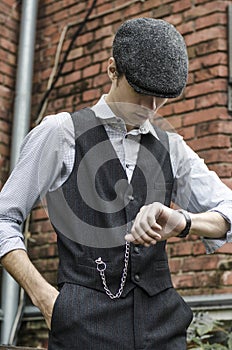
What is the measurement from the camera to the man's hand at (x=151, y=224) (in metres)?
1.46

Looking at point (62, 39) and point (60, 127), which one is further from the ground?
point (62, 39)

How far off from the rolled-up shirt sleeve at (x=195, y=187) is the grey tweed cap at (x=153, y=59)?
8.5 inches

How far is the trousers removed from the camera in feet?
5.18

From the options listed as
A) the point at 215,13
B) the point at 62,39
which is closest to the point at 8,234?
the point at 215,13

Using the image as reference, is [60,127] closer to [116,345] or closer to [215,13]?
[116,345]

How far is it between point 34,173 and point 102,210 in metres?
0.19

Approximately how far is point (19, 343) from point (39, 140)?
2.42 m

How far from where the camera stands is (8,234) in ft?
5.21

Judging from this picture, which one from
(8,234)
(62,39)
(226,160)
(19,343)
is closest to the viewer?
(8,234)

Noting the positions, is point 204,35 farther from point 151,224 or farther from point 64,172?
point 151,224

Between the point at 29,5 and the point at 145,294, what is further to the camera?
the point at 29,5

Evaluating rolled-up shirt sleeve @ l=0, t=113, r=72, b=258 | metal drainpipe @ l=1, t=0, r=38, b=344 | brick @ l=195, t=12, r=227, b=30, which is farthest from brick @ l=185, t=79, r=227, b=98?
rolled-up shirt sleeve @ l=0, t=113, r=72, b=258

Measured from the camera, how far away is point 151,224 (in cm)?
146

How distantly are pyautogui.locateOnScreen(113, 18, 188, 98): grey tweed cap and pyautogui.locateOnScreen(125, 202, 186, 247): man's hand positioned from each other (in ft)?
1.07
